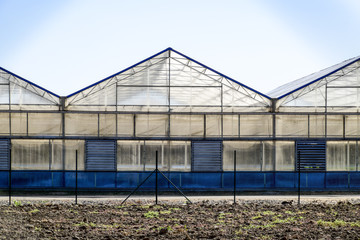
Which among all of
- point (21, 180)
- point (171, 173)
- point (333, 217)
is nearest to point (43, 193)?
point (21, 180)

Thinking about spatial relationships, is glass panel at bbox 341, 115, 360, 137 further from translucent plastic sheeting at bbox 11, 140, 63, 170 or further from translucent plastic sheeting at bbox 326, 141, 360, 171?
translucent plastic sheeting at bbox 11, 140, 63, 170

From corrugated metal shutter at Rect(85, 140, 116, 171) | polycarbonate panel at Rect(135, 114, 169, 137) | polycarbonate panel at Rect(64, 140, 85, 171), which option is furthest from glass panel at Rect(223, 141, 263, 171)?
polycarbonate panel at Rect(64, 140, 85, 171)

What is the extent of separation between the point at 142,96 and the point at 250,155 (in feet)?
22.3

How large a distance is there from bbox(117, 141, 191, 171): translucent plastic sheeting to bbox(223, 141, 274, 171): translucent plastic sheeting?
2208mm

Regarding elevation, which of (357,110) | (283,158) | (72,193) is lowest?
(72,193)

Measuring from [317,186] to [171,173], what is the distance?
8036 mm

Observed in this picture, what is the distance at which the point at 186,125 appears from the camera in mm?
27453

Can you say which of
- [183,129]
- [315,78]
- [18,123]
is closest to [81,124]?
[18,123]

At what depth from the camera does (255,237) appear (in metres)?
13.0

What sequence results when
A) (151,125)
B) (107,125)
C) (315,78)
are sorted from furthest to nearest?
(315,78) → (151,125) → (107,125)

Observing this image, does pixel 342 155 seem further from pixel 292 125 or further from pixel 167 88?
pixel 167 88

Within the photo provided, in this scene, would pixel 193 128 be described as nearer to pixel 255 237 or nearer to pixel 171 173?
pixel 171 173

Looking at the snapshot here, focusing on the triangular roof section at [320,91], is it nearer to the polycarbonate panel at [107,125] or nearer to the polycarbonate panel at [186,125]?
the polycarbonate panel at [186,125]

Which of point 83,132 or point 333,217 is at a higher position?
point 83,132
